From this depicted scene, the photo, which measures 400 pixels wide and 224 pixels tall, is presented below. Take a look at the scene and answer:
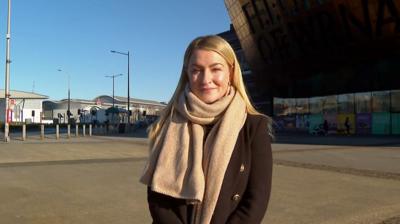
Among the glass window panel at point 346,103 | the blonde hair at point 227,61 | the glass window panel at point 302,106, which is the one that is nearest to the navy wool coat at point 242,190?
the blonde hair at point 227,61

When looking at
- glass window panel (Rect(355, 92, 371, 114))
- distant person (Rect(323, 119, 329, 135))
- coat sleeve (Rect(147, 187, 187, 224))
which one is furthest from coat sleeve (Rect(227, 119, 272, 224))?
distant person (Rect(323, 119, 329, 135))

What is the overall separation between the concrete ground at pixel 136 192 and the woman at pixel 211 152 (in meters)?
4.66

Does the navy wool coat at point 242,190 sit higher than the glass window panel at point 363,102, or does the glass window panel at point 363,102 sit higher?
the glass window panel at point 363,102

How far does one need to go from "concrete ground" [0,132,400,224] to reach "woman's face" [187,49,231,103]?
4753 millimetres

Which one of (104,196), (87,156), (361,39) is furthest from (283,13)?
Result: (104,196)

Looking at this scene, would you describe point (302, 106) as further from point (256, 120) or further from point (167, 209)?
point (167, 209)

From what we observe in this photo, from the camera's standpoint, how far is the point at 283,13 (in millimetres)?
38344

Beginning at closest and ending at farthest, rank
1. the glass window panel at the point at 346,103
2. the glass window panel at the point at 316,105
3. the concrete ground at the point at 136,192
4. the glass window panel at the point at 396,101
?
the concrete ground at the point at 136,192
the glass window panel at the point at 396,101
the glass window panel at the point at 346,103
the glass window panel at the point at 316,105

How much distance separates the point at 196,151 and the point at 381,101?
130ft

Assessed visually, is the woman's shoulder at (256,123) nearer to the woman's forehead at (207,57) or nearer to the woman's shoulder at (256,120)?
the woman's shoulder at (256,120)

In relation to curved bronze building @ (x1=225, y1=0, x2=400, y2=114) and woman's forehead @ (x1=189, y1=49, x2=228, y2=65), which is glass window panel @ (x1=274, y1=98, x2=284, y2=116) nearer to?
curved bronze building @ (x1=225, y1=0, x2=400, y2=114)

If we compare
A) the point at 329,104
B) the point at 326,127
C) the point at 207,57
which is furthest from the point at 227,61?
the point at 329,104

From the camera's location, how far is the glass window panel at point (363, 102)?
4066 centimetres

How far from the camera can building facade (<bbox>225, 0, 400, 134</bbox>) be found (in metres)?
33.7
